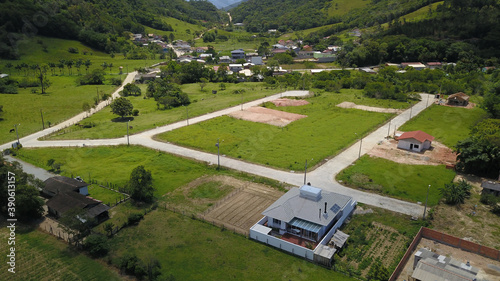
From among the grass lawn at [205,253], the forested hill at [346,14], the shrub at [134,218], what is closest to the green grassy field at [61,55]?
the shrub at [134,218]

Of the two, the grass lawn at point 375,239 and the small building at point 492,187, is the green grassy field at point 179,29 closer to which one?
the grass lawn at point 375,239

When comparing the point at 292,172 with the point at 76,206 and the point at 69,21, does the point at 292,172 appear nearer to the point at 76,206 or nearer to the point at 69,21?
the point at 76,206

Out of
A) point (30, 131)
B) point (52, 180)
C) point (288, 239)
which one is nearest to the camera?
point (288, 239)

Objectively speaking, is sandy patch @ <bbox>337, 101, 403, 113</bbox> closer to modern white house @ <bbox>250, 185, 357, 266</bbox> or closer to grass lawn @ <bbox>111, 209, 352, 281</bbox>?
modern white house @ <bbox>250, 185, 357, 266</bbox>

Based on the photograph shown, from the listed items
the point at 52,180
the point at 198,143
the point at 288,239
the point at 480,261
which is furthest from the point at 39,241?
the point at 480,261

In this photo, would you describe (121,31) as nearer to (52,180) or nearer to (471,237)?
(52,180)

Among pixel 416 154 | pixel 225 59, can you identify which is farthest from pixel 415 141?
pixel 225 59
